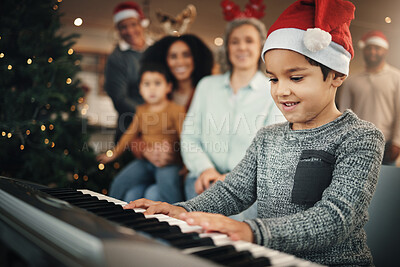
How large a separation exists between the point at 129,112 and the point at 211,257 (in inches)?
112

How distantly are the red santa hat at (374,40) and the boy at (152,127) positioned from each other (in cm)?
158

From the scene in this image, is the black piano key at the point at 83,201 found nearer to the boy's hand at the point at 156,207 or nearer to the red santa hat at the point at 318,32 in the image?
the boy's hand at the point at 156,207

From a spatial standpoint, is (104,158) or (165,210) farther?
(104,158)

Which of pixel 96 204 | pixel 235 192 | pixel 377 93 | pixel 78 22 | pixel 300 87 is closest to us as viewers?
pixel 96 204

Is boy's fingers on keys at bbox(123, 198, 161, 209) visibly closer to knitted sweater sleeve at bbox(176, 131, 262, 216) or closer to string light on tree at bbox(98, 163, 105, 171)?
knitted sweater sleeve at bbox(176, 131, 262, 216)

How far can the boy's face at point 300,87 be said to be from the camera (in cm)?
122

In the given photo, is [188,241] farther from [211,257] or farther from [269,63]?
[269,63]

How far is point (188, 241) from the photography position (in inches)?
31.5

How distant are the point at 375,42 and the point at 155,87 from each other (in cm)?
184

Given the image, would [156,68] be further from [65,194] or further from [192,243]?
[192,243]

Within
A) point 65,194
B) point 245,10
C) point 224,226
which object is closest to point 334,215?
point 224,226

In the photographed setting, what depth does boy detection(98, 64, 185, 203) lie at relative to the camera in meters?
3.25

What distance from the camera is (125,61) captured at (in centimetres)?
346

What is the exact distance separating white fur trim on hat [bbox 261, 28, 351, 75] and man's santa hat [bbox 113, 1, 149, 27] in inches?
97.3
